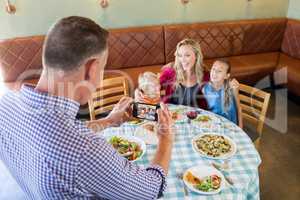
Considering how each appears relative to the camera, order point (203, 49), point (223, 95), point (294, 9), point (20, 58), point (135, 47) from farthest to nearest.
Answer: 1. point (294, 9)
2. point (203, 49)
3. point (135, 47)
4. point (20, 58)
5. point (223, 95)

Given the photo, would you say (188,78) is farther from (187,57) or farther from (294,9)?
(294,9)

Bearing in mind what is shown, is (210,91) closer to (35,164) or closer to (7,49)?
(35,164)

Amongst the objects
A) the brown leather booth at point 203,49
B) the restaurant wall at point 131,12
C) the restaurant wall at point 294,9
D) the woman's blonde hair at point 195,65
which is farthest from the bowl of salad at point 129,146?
the restaurant wall at point 294,9

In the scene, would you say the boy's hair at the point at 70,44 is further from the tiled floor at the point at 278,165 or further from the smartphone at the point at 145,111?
the tiled floor at the point at 278,165

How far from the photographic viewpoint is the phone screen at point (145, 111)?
165 centimetres

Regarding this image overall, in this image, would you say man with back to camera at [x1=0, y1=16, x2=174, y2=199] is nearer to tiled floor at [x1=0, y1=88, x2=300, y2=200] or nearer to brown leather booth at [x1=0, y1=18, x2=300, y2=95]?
tiled floor at [x1=0, y1=88, x2=300, y2=200]

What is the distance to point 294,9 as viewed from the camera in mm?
4273

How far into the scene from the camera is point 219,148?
170cm

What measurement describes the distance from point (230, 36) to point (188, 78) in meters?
1.90

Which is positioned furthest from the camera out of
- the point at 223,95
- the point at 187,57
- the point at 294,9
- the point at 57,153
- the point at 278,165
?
the point at 294,9

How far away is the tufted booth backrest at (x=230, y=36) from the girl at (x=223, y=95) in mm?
1570

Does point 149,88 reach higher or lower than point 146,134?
higher

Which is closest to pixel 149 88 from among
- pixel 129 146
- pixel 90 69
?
pixel 129 146

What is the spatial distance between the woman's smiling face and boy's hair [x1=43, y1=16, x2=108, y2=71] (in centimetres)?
150
